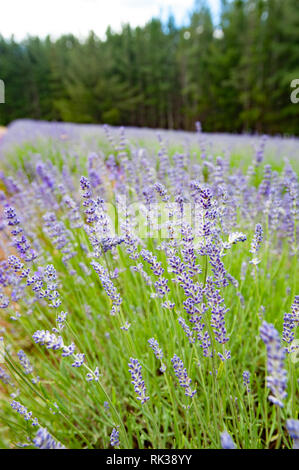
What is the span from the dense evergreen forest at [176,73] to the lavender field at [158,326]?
2195cm

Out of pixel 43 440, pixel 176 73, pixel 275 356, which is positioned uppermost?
pixel 176 73

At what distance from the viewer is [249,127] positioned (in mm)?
23031

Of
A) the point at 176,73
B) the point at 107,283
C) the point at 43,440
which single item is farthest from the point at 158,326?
the point at 176,73

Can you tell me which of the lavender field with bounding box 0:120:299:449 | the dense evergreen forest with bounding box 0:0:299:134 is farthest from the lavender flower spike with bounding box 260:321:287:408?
the dense evergreen forest with bounding box 0:0:299:134

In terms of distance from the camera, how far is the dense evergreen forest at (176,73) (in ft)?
69.4

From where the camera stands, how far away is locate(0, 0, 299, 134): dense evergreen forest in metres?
21.2

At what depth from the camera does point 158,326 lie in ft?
5.66

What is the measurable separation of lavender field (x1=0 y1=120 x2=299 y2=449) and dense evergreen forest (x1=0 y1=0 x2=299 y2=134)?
21950 millimetres

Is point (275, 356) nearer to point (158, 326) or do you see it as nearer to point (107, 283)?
point (107, 283)

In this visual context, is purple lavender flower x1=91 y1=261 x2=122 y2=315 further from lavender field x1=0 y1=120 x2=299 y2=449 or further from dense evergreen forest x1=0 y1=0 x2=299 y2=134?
dense evergreen forest x1=0 y1=0 x2=299 y2=134

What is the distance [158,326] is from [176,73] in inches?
1230

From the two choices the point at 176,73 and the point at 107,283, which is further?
the point at 176,73
